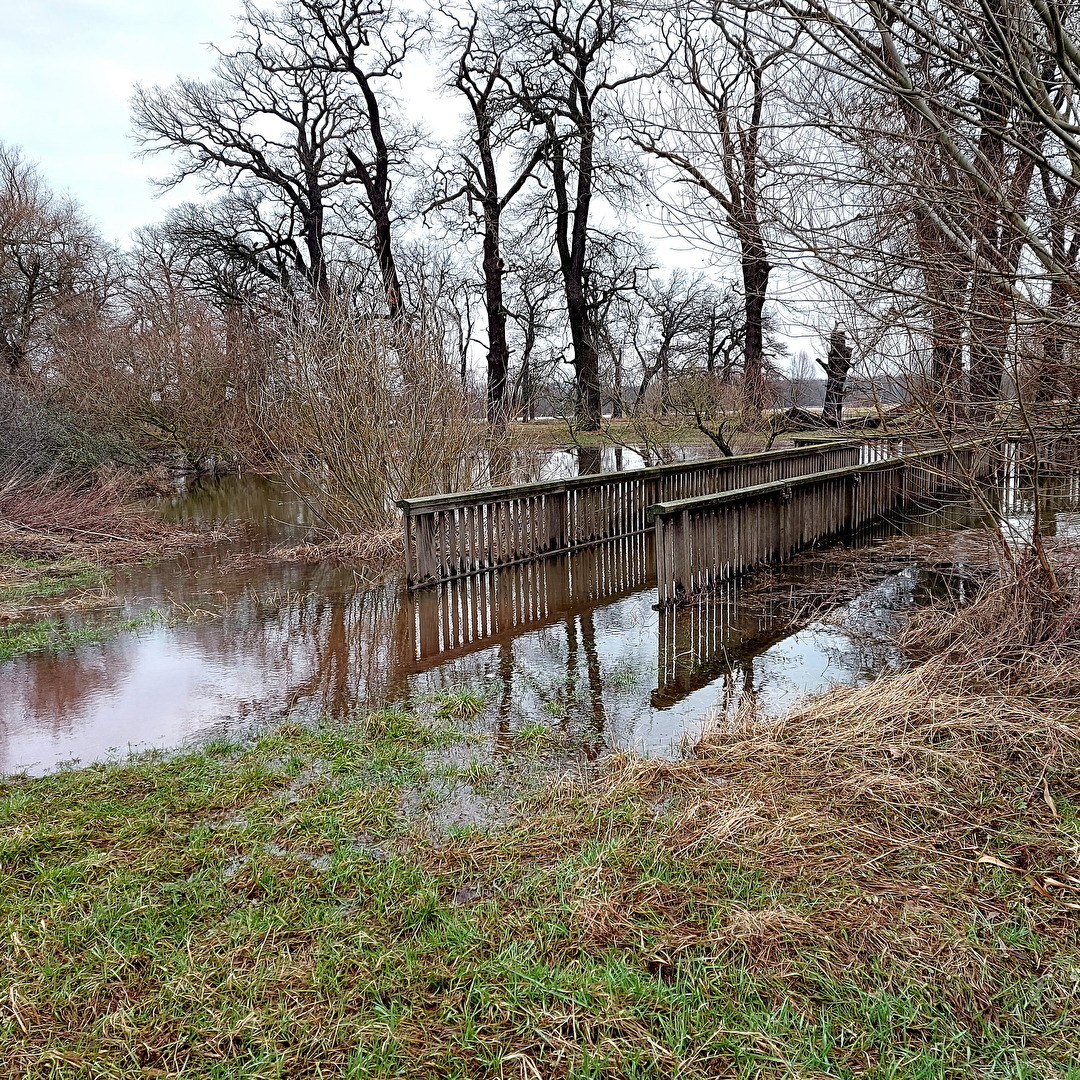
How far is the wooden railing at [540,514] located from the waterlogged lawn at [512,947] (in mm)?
4592

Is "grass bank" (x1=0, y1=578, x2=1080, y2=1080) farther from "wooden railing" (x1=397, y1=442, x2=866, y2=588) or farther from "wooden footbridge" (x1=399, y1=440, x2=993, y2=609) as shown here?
"wooden railing" (x1=397, y1=442, x2=866, y2=588)

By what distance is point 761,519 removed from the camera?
849cm

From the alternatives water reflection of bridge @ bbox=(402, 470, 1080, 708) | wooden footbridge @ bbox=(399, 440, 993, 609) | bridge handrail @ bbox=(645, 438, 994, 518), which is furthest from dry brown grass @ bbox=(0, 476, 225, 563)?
bridge handrail @ bbox=(645, 438, 994, 518)

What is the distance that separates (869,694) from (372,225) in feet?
71.5

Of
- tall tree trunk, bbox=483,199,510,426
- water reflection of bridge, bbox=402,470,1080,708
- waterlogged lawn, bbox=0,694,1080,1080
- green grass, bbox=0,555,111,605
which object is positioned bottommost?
waterlogged lawn, bbox=0,694,1080,1080

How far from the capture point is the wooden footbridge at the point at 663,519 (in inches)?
289

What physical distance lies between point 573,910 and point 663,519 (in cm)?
448

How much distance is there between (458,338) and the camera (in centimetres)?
1073

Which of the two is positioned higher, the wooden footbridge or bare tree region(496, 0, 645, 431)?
bare tree region(496, 0, 645, 431)

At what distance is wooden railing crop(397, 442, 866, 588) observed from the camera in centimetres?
825

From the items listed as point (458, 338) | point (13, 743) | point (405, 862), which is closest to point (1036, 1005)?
point (405, 862)

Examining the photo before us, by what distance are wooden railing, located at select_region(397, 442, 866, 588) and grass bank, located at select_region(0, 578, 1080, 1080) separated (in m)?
3.97

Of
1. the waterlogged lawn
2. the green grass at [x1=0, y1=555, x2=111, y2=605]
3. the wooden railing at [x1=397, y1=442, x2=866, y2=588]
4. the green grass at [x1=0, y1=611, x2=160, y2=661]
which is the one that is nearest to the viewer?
the waterlogged lawn

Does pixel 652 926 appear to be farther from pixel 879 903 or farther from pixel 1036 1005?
pixel 1036 1005
